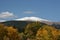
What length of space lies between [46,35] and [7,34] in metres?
17.4

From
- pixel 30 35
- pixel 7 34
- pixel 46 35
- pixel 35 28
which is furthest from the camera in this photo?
pixel 35 28

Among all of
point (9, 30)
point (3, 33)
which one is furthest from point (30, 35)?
point (3, 33)

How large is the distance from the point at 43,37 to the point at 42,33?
13.7ft

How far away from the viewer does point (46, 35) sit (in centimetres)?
9100

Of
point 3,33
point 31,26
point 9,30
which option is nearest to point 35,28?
point 31,26

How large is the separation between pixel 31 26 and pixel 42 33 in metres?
32.3

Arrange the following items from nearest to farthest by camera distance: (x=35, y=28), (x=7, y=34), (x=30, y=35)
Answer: (x=7, y=34) → (x=30, y=35) → (x=35, y=28)

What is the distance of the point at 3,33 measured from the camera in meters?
94.6

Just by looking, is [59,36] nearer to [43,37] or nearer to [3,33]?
[43,37]

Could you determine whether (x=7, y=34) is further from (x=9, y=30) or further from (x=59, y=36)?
(x=59, y=36)

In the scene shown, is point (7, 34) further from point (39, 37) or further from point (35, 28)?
point (35, 28)

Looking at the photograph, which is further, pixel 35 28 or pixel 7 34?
pixel 35 28

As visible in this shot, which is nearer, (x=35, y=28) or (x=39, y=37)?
(x=39, y=37)

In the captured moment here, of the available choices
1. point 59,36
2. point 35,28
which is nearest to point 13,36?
point 59,36
